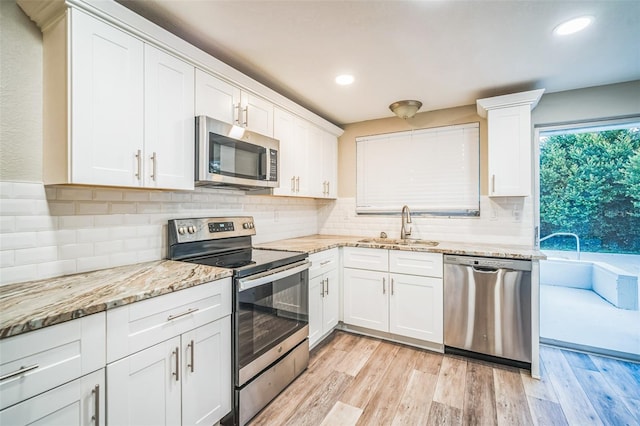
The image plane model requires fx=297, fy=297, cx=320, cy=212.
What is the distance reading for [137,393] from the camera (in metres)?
1.27

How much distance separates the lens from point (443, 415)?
182cm

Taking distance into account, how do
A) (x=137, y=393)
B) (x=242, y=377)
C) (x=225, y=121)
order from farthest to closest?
(x=225, y=121) → (x=242, y=377) → (x=137, y=393)

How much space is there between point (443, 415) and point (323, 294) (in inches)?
48.7

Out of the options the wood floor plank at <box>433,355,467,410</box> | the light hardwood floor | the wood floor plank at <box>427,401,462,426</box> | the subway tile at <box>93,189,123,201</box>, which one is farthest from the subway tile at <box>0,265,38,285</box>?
the wood floor plank at <box>433,355,467,410</box>

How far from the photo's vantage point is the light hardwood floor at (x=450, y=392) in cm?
179

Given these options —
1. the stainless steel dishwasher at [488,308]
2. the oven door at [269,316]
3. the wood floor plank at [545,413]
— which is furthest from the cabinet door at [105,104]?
the wood floor plank at [545,413]

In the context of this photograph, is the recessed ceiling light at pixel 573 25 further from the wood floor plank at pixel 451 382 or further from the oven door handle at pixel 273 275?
the wood floor plank at pixel 451 382

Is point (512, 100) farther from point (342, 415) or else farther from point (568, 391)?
point (342, 415)

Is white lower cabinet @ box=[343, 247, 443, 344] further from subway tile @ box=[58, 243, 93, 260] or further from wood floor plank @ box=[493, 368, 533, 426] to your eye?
subway tile @ box=[58, 243, 93, 260]

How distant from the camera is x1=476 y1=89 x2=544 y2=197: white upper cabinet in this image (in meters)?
2.58

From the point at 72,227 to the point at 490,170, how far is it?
10.2ft

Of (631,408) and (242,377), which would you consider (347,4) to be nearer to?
(242,377)

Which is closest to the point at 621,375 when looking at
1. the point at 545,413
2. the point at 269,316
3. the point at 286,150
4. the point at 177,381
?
the point at 545,413

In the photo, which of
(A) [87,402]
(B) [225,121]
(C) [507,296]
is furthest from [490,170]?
(A) [87,402]
